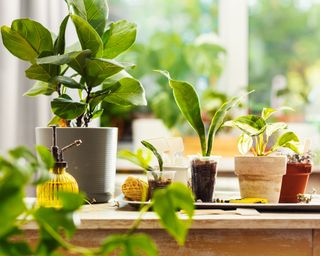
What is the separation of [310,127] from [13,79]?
64.0 inches

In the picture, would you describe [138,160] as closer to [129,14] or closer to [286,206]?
[286,206]

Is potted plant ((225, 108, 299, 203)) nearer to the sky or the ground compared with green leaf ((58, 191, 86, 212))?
nearer to the ground

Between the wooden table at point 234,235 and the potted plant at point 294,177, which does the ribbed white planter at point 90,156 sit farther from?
the potted plant at point 294,177

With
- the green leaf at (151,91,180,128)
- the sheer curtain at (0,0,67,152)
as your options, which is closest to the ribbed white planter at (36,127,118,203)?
the sheer curtain at (0,0,67,152)

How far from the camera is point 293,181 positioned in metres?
1.51

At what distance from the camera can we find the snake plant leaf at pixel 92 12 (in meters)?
1.53

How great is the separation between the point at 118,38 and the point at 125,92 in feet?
0.43

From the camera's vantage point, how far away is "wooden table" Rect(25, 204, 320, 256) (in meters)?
1.27

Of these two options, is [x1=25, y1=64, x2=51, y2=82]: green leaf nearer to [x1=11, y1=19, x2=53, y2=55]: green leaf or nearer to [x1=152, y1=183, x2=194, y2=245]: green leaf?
[x1=11, y1=19, x2=53, y2=55]: green leaf

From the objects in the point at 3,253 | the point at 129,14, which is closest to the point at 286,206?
the point at 3,253

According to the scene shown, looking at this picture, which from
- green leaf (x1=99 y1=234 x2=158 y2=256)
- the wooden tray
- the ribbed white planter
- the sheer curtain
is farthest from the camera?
the sheer curtain

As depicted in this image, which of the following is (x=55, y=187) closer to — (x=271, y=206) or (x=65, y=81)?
(x=65, y=81)

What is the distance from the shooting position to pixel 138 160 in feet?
4.21

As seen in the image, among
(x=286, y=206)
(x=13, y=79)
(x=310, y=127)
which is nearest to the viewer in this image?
(x=286, y=206)
